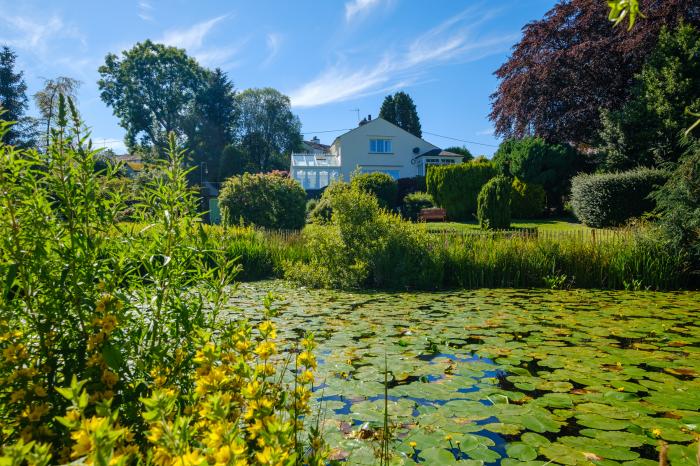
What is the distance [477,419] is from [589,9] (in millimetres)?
22425

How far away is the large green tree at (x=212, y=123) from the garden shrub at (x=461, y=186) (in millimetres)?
26009

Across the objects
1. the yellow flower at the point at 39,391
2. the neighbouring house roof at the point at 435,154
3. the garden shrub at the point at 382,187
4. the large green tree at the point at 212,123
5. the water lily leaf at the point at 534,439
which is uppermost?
the large green tree at the point at 212,123

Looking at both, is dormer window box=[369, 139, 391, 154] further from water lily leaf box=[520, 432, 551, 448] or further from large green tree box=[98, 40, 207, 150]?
water lily leaf box=[520, 432, 551, 448]

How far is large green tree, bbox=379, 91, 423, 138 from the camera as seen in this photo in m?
56.8

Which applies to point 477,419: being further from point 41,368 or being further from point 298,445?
point 41,368

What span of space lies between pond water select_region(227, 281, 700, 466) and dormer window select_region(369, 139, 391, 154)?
31.5 metres

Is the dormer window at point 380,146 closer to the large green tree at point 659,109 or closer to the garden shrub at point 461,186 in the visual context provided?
the garden shrub at point 461,186

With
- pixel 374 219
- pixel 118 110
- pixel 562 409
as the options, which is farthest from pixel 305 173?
pixel 562 409

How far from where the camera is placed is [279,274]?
436 inches

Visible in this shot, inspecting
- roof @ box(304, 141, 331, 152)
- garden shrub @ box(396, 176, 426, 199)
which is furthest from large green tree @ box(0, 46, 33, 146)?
roof @ box(304, 141, 331, 152)

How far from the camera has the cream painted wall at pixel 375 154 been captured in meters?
36.4

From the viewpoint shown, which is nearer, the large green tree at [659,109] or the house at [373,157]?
the large green tree at [659,109]

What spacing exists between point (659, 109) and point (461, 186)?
8201 mm

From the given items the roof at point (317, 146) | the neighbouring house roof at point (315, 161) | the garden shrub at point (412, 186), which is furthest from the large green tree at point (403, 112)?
the garden shrub at point (412, 186)
